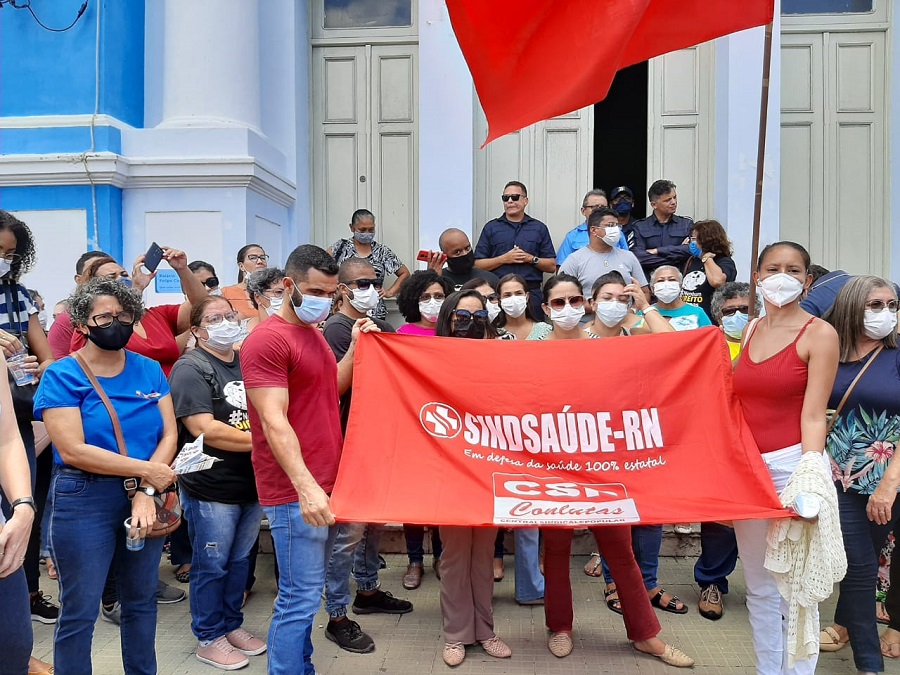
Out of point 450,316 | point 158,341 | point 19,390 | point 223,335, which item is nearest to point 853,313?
point 450,316

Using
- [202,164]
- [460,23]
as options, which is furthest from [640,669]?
[202,164]

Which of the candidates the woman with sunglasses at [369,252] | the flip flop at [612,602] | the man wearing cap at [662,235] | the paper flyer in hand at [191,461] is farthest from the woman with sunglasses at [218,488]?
the man wearing cap at [662,235]

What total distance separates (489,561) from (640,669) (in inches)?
38.6

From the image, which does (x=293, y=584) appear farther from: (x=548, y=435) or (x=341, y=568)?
(x=548, y=435)

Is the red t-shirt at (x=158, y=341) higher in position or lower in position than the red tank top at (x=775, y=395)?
higher

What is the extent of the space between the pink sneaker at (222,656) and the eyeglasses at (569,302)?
8.93 ft

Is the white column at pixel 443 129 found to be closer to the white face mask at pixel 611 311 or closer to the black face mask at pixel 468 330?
the white face mask at pixel 611 311

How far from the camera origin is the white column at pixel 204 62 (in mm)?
7824

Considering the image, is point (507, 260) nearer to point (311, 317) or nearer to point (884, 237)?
point (311, 317)

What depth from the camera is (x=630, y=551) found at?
4.28 metres

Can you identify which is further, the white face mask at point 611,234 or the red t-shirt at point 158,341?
the white face mask at point 611,234

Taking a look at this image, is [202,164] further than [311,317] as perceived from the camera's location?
Yes

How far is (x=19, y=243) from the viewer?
4277mm

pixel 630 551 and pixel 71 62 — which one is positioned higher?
pixel 71 62
